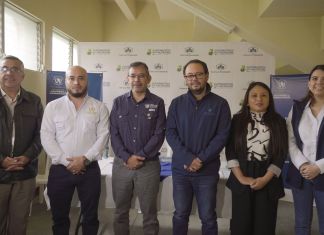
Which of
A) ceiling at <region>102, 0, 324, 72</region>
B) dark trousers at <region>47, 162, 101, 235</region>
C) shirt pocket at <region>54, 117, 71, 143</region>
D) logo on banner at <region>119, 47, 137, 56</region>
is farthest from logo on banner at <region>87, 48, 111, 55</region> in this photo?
dark trousers at <region>47, 162, 101, 235</region>

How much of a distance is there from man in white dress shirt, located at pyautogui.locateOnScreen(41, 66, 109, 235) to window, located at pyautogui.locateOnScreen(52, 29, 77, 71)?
3.44m

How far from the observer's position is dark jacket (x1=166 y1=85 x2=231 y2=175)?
2238mm

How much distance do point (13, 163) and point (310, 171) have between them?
6.58ft

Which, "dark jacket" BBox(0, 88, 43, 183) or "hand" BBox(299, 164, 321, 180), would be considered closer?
"hand" BBox(299, 164, 321, 180)

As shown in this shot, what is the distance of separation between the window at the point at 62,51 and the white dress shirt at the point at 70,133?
3465 millimetres

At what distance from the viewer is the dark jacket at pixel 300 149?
2.04m

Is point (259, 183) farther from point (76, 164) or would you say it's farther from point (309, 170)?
point (76, 164)

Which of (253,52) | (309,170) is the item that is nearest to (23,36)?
(253,52)

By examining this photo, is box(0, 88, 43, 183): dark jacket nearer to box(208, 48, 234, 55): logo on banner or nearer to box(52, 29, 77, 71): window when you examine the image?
box(208, 48, 234, 55): logo on banner

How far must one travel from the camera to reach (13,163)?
215 centimetres

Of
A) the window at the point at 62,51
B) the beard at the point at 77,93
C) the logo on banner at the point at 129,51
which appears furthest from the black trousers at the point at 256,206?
the window at the point at 62,51

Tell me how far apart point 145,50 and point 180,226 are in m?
3.16

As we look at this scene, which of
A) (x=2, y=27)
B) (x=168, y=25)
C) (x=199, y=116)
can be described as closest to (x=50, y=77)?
(x=2, y=27)

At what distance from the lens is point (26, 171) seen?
2248mm
